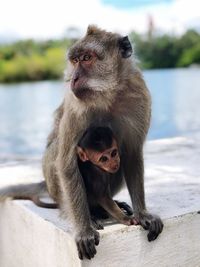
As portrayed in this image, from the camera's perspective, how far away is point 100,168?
331 cm

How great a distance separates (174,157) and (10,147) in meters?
2.79

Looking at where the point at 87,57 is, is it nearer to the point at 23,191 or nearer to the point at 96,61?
the point at 96,61

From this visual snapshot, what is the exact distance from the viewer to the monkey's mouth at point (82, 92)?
3.11 metres

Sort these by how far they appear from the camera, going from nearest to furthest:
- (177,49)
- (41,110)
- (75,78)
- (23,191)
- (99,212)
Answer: (75,78)
(99,212)
(23,191)
(177,49)
(41,110)

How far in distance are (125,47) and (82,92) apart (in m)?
0.42

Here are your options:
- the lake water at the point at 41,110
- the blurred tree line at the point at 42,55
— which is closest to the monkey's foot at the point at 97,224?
the lake water at the point at 41,110

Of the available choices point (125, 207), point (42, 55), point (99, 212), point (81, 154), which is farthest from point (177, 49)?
point (81, 154)

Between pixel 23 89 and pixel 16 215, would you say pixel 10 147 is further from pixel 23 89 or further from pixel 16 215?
pixel 16 215

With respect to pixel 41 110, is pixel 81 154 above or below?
above

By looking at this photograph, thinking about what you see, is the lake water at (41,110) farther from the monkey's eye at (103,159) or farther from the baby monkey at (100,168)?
the monkey's eye at (103,159)

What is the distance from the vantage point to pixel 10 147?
7570 millimetres

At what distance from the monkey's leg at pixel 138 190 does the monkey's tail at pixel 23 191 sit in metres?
0.79

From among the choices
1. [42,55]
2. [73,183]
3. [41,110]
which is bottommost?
[41,110]

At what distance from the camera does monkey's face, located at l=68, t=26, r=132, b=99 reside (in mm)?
3158
